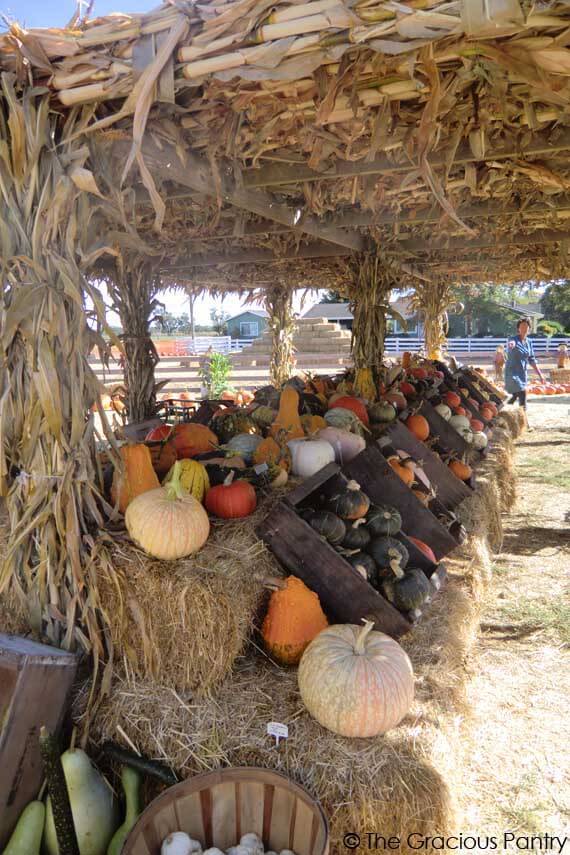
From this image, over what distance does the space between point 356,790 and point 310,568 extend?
0.86m

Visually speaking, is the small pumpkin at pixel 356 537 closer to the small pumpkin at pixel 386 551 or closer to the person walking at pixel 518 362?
the small pumpkin at pixel 386 551

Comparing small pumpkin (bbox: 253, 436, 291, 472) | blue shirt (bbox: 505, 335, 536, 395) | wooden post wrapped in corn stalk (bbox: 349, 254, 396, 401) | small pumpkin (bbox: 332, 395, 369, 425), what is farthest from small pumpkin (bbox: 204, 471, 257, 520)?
blue shirt (bbox: 505, 335, 536, 395)

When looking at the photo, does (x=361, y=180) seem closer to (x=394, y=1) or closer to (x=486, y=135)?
(x=486, y=135)

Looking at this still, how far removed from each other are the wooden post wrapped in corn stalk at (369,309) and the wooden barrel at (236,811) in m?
4.97

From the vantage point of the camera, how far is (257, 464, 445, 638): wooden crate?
94.3 inches

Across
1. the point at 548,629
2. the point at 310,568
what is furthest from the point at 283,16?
the point at 548,629

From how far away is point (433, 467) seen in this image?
13.1 feet

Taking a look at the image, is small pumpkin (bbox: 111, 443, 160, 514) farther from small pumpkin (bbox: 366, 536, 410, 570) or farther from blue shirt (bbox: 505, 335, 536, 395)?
blue shirt (bbox: 505, 335, 536, 395)

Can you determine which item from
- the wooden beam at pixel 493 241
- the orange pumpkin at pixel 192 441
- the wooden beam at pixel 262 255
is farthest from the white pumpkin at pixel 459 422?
the orange pumpkin at pixel 192 441

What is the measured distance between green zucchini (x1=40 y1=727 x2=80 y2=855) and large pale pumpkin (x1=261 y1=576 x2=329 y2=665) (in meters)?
0.92

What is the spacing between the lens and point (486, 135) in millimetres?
2660

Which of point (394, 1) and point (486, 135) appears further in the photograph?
point (486, 135)

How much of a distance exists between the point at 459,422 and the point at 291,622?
401 centimetres

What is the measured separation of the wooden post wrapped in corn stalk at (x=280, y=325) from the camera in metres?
12.3
